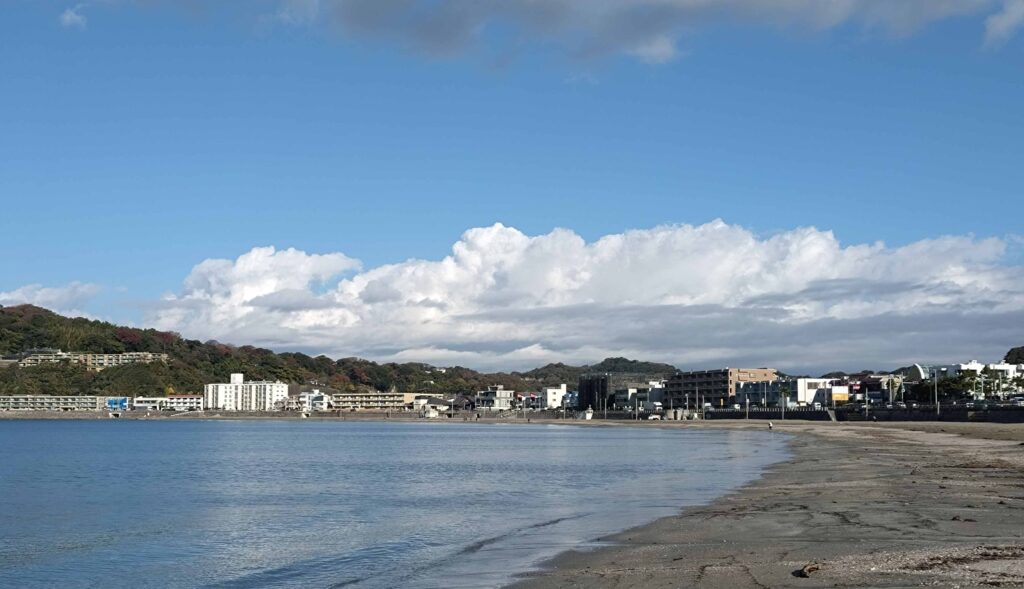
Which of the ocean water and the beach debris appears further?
the ocean water

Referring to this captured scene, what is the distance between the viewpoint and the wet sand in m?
15.0

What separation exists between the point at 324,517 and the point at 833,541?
699 inches

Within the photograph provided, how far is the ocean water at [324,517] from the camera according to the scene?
21297 mm

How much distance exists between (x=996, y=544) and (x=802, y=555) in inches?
131

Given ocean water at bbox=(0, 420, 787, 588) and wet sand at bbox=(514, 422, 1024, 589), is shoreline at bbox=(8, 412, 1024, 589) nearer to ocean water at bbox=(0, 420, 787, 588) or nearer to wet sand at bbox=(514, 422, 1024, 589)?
wet sand at bbox=(514, 422, 1024, 589)

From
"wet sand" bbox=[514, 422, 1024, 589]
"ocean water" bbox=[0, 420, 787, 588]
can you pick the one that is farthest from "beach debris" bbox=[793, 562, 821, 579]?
"ocean water" bbox=[0, 420, 787, 588]

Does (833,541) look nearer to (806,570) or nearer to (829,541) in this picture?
(829,541)

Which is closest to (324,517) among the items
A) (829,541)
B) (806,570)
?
(829,541)

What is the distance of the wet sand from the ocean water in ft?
6.16

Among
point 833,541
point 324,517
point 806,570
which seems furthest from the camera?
point 324,517

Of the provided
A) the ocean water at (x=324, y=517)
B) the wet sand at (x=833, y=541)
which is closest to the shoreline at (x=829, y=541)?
the wet sand at (x=833, y=541)

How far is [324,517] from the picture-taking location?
3206 cm

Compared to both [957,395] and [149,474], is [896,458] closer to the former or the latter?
[149,474]

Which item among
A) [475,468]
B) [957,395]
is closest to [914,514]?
[475,468]
